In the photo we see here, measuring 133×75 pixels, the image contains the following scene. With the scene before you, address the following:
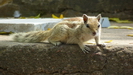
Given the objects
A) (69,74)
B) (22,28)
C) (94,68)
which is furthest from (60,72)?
(22,28)

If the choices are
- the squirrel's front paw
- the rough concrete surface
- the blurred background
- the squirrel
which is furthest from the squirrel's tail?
the blurred background

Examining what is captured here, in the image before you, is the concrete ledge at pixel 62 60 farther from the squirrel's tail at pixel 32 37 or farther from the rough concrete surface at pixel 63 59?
the squirrel's tail at pixel 32 37

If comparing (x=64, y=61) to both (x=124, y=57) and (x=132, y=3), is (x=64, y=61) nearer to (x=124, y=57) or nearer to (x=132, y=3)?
(x=124, y=57)

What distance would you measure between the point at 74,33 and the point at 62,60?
335mm

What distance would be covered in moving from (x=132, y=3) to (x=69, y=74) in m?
3.78

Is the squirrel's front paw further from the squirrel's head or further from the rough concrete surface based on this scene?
the squirrel's head

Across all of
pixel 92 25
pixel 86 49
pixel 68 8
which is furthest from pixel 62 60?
pixel 68 8

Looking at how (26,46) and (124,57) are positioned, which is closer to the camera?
(124,57)

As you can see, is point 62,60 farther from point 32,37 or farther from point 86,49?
point 32,37

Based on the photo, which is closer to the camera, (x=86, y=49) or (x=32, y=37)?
(x=86, y=49)

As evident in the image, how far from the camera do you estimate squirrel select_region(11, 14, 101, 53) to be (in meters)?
2.60

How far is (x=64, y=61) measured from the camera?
2.82 meters

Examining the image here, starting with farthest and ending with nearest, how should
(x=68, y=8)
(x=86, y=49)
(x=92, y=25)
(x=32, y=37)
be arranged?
(x=68, y=8), (x=32, y=37), (x=86, y=49), (x=92, y=25)

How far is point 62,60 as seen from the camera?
2.83m
